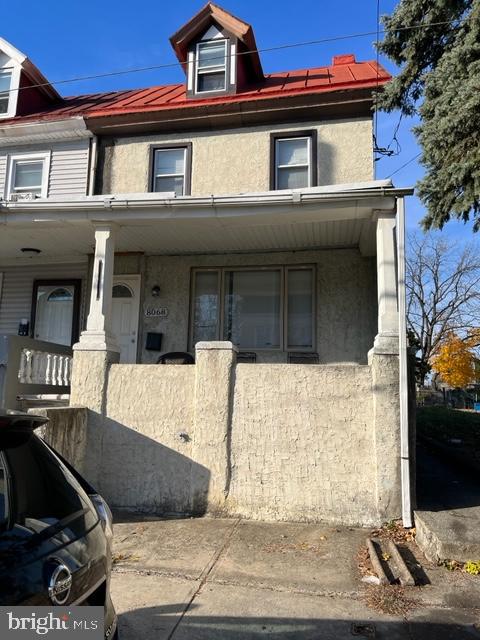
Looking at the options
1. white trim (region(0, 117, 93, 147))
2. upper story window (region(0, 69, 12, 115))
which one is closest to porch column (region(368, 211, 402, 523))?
white trim (region(0, 117, 93, 147))

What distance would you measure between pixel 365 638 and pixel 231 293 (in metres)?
6.73

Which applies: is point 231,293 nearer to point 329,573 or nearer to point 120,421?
point 120,421

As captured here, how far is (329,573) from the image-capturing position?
15.1ft

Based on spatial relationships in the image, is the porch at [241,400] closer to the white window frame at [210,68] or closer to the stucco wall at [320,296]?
the stucco wall at [320,296]

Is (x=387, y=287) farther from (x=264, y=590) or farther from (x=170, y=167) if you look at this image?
(x=170, y=167)

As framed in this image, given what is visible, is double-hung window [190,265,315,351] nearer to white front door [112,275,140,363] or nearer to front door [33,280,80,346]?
white front door [112,275,140,363]

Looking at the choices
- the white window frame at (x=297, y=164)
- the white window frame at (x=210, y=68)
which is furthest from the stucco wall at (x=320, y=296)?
the white window frame at (x=210, y=68)

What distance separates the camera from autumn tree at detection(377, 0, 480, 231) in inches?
279

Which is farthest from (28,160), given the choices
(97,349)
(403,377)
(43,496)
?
(43,496)

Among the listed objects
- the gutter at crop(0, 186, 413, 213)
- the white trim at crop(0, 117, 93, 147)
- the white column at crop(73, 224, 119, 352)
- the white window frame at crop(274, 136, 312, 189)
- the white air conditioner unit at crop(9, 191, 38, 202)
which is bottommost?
the white column at crop(73, 224, 119, 352)

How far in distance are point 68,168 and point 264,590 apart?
8.82 m

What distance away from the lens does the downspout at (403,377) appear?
5727 mm

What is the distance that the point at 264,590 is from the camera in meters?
4.27

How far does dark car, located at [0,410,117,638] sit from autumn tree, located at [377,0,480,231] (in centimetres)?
673
